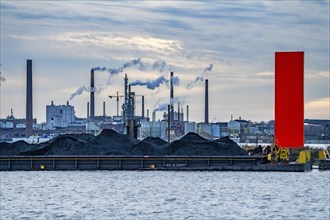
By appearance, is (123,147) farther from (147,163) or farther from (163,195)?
(163,195)

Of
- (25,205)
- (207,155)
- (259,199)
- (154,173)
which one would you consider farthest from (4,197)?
(207,155)

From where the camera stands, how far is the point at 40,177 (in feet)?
256

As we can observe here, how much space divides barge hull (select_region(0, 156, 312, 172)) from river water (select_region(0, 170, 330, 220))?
1.91 metres

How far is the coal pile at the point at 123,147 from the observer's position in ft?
293

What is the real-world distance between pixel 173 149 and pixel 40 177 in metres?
15.6

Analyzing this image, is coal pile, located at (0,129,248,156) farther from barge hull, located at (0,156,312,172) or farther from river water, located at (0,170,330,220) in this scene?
river water, located at (0,170,330,220)

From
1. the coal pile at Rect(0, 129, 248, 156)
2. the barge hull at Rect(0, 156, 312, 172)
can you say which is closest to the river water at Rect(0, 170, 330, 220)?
the barge hull at Rect(0, 156, 312, 172)

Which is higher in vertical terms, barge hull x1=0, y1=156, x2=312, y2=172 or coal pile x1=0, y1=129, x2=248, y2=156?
coal pile x1=0, y1=129, x2=248, y2=156

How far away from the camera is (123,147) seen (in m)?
91.8

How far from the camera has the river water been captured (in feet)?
158

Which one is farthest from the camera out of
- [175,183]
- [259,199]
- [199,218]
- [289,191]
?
[175,183]

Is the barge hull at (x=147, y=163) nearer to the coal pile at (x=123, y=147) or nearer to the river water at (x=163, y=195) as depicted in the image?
the river water at (x=163, y=195)

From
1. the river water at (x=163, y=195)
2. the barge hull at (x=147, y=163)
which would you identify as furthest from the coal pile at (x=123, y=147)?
the river water at (x=163, y=195)

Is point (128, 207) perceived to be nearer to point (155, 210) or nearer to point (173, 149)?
point (155, 210)
